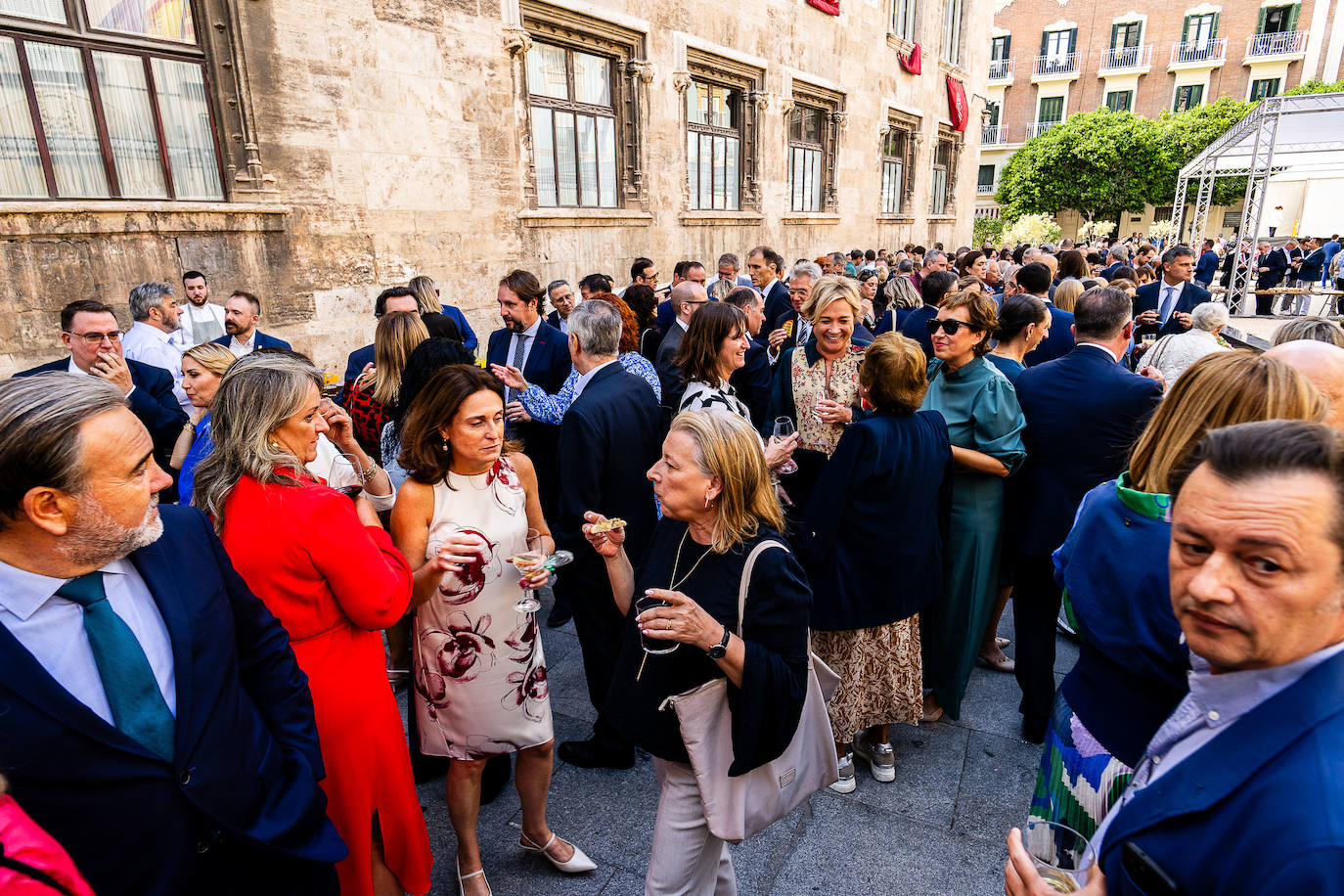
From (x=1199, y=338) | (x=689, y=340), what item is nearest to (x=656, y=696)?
(x=689, y=340)

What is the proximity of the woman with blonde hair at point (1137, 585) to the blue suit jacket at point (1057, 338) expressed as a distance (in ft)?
13.1

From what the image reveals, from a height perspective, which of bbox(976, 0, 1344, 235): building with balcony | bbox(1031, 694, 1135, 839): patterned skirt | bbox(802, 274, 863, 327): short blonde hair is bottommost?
bbox(1031, 694, 1135, 839): patterned skirt

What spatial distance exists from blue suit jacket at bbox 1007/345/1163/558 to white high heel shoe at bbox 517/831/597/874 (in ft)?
8.60

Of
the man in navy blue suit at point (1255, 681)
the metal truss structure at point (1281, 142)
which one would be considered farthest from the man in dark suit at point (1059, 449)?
the metal truss structure at point (1281, 142)

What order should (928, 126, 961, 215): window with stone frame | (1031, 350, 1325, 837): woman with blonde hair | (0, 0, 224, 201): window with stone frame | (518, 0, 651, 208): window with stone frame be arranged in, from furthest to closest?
(928, 126, 961, 215): window with stone frame, (518, 0, 651, 208): window with stone frame, (0, 0, 224, 201): window with stone frame, (1031, 350, 1325, 837): woman with blonde hair

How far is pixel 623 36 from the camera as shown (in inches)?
394

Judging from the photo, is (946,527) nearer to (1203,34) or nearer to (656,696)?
(656,696)

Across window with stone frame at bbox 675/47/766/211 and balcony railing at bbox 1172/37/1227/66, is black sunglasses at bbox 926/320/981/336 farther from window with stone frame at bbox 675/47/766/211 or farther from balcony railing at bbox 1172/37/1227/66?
balcony railing at bbox 1172/37/1227/66

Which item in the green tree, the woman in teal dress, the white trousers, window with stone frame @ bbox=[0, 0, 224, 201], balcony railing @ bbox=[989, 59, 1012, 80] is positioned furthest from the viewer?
balcony railing @ bbox=[989, 59, 1012, 80]

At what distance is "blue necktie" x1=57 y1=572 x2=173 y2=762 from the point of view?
145 cm

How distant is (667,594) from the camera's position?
189 centimetres

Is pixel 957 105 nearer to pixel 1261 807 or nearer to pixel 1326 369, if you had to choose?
pixel 1326 369

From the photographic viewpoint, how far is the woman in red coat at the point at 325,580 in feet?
6.51

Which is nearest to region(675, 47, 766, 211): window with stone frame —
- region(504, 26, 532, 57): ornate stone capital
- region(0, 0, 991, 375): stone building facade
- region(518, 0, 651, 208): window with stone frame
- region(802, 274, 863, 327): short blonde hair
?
region(0, 0, 991, 375): stone building facade
